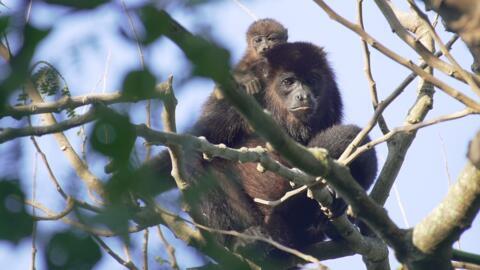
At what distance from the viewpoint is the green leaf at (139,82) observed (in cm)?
100

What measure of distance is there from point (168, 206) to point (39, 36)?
392 millimetres

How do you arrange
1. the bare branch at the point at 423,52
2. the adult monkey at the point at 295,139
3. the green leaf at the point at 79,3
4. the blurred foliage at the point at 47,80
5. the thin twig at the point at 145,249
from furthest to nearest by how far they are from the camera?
1. the adult monkey at the point at 295,139
2. the bare branch at the point at 423,52
3. the thin twig at the point at 145,249
4. the blurred foliage at the point at 47,80
5. the green leaf at the point at 79,3

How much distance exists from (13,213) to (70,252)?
0.35ft

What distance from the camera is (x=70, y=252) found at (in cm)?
103

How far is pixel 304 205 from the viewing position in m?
6.09

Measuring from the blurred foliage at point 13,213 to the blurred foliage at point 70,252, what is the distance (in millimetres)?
50

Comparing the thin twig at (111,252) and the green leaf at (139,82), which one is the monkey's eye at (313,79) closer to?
the thin twig at (111,252)

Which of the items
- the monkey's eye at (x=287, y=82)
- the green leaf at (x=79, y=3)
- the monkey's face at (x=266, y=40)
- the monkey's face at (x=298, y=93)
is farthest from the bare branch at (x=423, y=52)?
the monkey's face at (x=266, y=40)

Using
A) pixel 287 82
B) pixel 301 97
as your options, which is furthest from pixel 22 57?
pixel 287 82

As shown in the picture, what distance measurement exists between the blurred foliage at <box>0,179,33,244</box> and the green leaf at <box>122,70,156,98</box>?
234 millimetres

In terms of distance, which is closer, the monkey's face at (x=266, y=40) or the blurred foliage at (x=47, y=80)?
the blurred foliage at (x=47, y=80)

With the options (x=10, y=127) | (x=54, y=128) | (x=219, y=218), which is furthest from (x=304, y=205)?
(x=10, y=127)

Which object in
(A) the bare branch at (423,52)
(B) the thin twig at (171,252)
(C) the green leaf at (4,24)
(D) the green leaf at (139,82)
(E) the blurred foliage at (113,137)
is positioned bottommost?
(B) the thin twig at (171,252)

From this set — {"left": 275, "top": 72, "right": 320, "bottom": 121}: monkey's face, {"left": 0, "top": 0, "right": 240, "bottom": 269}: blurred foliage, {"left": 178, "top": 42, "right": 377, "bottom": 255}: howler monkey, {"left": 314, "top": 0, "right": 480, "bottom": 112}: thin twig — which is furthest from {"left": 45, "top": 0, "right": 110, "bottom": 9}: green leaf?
{"left": 275, "top": 72, "right": 320, "bottom": 121}: monkey's face
